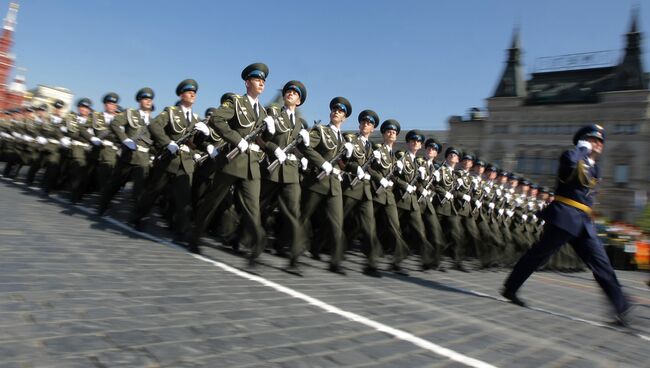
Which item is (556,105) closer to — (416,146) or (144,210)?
(416,146)

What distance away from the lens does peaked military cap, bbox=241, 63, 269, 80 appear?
5465mm

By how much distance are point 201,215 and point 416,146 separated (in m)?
3.82

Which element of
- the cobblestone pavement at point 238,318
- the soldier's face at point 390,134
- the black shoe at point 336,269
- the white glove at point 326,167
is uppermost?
the soldier's face at point 390,134

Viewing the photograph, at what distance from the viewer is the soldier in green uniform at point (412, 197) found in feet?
24.4

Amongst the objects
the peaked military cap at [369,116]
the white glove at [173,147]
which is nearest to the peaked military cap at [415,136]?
the peaked military cap at [369,116]

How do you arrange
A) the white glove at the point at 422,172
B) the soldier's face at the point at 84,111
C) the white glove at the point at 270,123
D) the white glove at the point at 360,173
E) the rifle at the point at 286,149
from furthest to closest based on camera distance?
the soldier's face at the point at 84,111 → the white glove at the point at 422,172 → the white glove at the point at 360,173 → the rifle at the point at 286,149 → the white glove at the point at 270,123

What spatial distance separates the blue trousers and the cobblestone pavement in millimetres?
342

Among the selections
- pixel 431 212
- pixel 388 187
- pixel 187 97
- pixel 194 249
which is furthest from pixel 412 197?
pixel 187 97

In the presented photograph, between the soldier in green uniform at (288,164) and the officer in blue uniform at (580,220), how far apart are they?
2474mm

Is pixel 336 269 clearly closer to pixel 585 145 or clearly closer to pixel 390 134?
pixel 390 134

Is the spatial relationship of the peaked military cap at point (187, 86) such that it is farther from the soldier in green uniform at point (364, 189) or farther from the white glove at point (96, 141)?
the white glove at point (96, 141)

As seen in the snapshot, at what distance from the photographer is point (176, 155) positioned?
682 cm

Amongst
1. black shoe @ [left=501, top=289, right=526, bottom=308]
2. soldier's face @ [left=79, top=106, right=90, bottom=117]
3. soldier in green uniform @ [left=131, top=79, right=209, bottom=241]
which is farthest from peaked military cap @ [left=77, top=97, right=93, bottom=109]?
black shoe @ [left=501, top=289, right=526, bottom=308]

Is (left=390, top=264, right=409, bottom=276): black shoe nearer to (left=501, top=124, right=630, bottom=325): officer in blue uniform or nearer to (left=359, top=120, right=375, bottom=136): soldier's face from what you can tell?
(left=359, top=120, right=375, bottom=136): soldier's face
